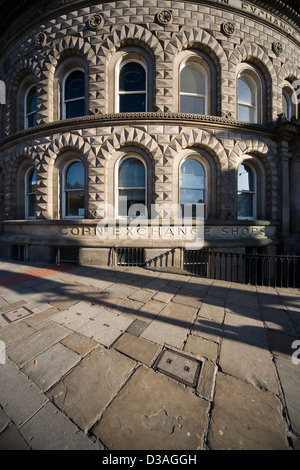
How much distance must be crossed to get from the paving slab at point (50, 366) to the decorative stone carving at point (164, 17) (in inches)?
457

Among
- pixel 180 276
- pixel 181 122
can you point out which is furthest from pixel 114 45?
pixel 180 276

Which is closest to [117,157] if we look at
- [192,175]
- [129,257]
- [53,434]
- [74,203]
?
[74,203]

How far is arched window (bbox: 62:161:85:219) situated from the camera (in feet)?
27.1

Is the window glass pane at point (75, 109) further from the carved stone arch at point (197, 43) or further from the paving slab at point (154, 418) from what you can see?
the paving slab at point (154, 418)

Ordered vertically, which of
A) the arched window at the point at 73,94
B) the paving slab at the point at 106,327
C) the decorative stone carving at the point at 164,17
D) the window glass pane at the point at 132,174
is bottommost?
the paving slab at the point at 106,327

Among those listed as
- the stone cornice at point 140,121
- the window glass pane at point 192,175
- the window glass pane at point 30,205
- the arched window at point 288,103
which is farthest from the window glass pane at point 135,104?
the arched window at point 288,103

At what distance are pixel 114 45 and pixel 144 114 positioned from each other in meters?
3.40

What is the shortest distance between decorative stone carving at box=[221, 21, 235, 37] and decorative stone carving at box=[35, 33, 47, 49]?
319 inches

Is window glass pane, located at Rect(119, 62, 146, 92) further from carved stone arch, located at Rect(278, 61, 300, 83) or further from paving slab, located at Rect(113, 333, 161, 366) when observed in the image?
paving slab, located at Rect(113, 333, 161, 366)

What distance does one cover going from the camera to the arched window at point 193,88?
26.3ft

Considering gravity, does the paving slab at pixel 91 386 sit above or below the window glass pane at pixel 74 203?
below

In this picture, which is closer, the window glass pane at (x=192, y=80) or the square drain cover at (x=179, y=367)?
the square drain cover at (x=179, y=367)

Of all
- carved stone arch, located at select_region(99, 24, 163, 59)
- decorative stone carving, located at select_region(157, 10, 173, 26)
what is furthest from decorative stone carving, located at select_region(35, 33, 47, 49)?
decorative stone carving, located at select_region(157, 10, 173, 26)

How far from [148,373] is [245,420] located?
3.42 feet
